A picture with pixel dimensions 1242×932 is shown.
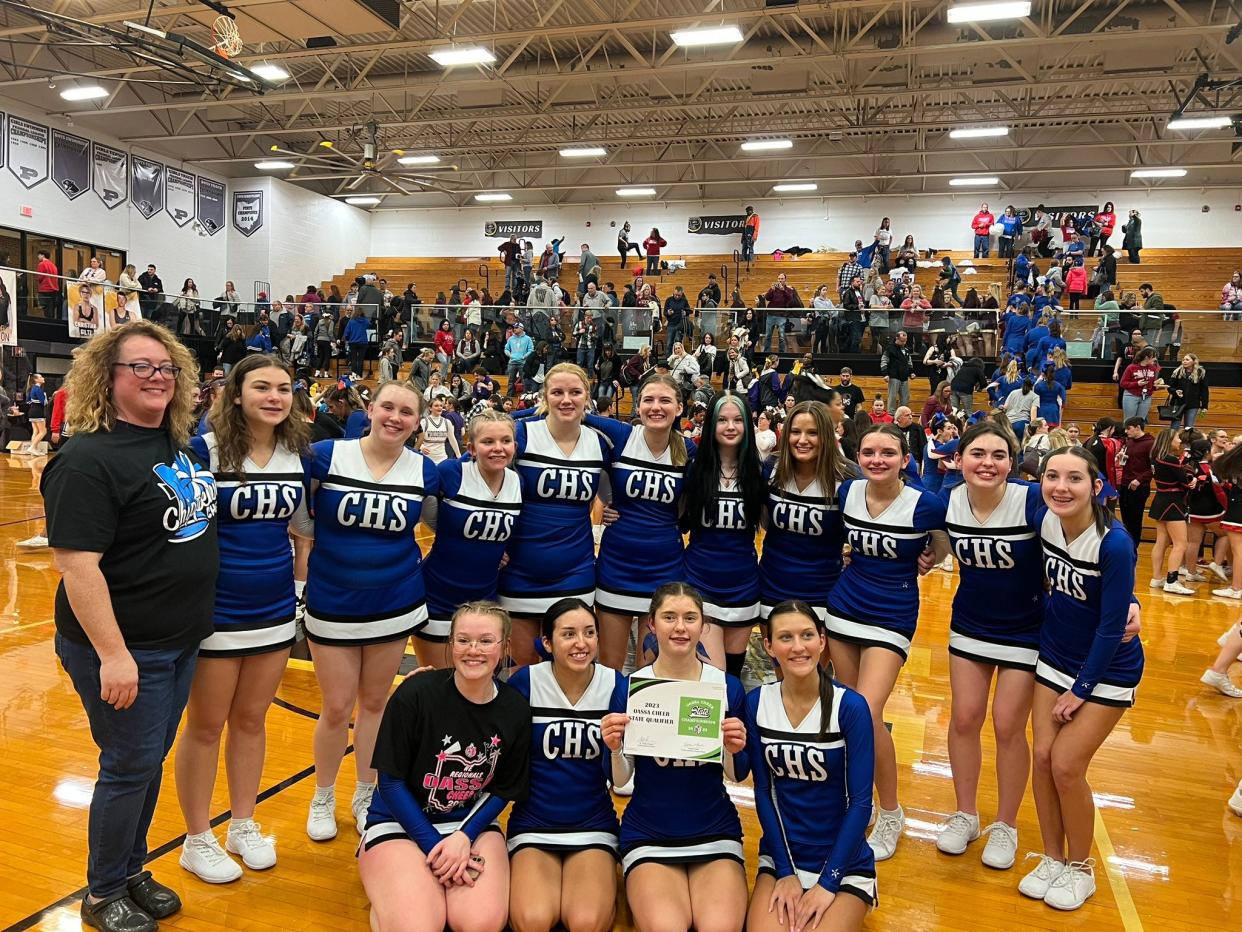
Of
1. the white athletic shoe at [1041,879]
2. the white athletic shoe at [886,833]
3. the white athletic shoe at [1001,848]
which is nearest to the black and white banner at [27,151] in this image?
the white athletic shoe at [886,833]

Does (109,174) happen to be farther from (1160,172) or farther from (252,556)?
(1160,172)

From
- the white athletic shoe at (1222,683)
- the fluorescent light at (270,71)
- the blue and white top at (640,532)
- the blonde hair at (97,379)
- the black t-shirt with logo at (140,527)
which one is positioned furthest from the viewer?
the fluorescent light at (270,71)

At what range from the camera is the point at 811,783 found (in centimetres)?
272

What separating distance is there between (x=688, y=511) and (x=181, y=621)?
193cm

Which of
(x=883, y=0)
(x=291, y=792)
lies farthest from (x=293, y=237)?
(x=291, y=792)

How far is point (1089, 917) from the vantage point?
2.99m

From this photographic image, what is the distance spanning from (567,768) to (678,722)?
1.46 feet

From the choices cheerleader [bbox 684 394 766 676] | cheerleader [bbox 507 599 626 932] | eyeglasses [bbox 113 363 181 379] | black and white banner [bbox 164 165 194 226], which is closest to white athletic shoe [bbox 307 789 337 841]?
cheerleader [bbox 507 599 626 932]

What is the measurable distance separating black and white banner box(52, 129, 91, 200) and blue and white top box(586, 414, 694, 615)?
800 inches

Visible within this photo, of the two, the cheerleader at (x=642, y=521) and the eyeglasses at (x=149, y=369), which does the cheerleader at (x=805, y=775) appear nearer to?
the cheerleader at (x=642, y=521)

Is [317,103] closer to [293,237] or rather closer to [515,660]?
[293,237]

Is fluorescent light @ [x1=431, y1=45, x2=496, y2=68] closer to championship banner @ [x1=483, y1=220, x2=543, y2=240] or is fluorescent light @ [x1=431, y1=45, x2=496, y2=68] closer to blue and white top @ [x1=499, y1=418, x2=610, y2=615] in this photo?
blue and white top @ [x1=499, y1=418, x2=610, y2=615]

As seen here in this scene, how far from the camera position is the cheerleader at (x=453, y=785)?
8.46 feet

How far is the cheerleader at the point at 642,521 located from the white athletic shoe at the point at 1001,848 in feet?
5.09
